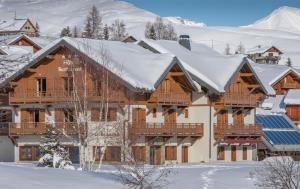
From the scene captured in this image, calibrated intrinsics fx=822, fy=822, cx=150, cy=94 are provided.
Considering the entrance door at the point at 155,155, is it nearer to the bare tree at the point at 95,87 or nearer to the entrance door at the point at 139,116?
the entrance door at the point at 139,116

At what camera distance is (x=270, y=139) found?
6138 cm

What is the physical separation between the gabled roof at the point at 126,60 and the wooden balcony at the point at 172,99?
1.27 m

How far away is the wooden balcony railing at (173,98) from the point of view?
5141cm

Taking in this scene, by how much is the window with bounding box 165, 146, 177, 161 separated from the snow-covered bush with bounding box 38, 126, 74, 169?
12671mm

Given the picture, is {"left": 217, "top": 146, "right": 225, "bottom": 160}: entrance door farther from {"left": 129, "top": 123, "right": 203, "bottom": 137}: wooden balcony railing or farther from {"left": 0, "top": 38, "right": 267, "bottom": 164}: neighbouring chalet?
{"left": 129, "top": 123, "right": 203, "bottom": 137}: wooden balcony railing

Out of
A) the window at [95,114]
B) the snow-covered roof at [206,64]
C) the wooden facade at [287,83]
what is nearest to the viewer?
the window at [95,114]

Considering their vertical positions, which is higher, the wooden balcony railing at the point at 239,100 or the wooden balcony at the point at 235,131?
the wooden balcony railing at the point at 239,100

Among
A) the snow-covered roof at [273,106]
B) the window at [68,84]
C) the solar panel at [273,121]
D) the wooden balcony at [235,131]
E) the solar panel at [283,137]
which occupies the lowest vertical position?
the solar panel at [283,137]

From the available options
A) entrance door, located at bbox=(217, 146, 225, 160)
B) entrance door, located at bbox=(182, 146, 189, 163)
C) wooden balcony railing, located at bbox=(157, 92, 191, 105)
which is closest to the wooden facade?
entrance door, located at bbox=(217, 146, 225, 160)

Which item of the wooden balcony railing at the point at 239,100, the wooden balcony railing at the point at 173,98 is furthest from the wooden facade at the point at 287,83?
the wooden balcony railing at the point at 173,98

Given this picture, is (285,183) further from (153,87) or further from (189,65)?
(189,65)

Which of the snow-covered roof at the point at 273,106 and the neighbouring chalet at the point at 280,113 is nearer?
the neighbouring chalet at the point at 280,113

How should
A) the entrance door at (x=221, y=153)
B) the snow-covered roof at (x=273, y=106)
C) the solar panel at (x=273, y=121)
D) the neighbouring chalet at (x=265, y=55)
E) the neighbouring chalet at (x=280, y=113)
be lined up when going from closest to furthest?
the entrance door at (x=221, y=153), the neighbouring chalet at (x=280, y=113), the solar panel at (x=273, y=121), the snow-covered roof at (x=273, y=106), the neighbouring chalet at (x=265, y=55)

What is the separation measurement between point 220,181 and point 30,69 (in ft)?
81.4
